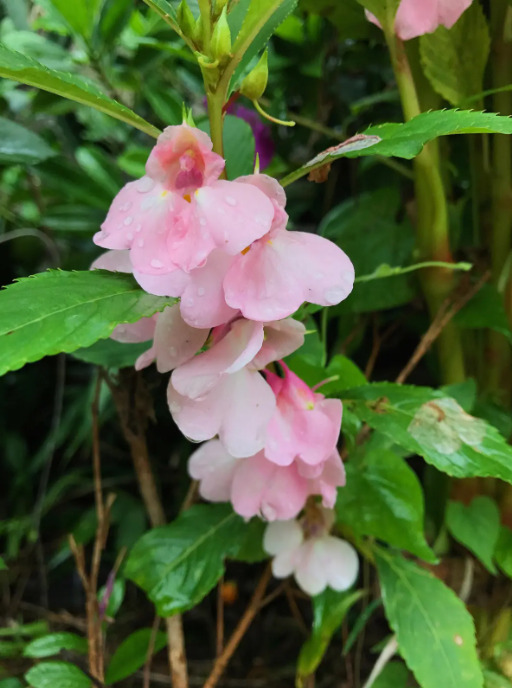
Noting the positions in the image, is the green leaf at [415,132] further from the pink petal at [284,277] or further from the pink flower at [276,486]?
the pink flower at [276,486]

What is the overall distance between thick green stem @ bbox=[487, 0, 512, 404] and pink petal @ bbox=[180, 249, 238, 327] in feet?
1.32

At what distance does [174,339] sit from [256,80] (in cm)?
19

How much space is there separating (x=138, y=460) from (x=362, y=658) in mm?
420

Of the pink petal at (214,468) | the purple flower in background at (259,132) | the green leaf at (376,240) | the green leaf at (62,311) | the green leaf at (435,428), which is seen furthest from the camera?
the purple flower in background at (259,132)

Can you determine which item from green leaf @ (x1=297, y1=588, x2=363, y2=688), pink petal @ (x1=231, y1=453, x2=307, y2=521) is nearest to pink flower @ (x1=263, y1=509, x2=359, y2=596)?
green leaf @ (x1=297, y1=588, x2=363, y2=688)

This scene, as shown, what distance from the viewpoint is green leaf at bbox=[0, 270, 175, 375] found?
29 cm

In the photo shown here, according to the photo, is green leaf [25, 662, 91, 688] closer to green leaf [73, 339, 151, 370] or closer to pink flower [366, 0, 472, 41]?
green leaf [73, 339, 151, 370]

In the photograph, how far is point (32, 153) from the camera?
0.55 metres

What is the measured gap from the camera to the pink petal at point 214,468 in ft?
1.62

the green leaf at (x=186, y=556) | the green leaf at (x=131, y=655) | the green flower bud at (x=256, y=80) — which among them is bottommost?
the green leaf at (x=131, y=655)

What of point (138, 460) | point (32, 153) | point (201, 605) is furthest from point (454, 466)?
point (201, 605)

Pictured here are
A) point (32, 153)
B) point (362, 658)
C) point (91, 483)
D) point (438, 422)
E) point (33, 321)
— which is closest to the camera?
point (33, 321)

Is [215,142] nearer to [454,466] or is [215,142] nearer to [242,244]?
[242,244]

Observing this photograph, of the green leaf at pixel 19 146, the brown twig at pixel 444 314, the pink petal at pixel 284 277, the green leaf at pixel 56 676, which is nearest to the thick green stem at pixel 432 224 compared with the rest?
the brown twig at pixel 444 314
